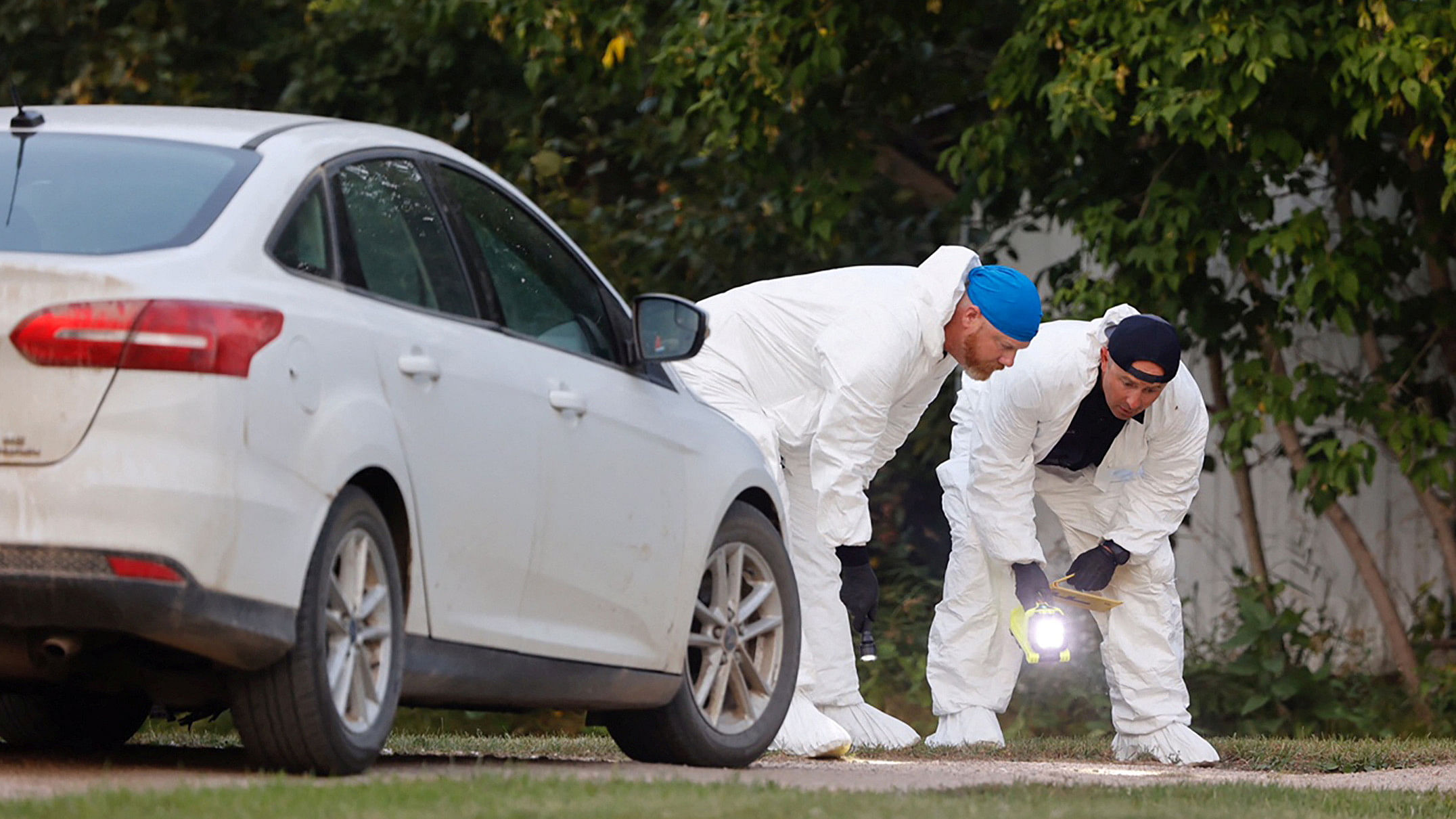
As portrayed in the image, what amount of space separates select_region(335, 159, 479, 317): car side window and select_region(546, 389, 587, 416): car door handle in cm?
27

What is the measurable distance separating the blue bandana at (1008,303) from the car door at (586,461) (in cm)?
159

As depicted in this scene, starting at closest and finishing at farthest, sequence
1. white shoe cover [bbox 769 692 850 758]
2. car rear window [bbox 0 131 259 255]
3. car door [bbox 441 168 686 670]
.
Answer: car rear window [bbox 0 131 259 255] → car door [bbox 441 168 686 670] → white shoe cover [bbox 769 692 850 758]

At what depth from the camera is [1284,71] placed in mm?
9945

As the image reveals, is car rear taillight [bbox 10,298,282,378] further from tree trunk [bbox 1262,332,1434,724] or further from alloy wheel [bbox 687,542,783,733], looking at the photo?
tree trunk [bbox 1262,332,1434,724]

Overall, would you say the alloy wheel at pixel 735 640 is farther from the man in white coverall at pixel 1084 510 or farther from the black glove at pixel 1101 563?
Result: the black glove at pixel 1101 563

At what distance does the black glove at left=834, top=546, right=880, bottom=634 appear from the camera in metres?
7.71

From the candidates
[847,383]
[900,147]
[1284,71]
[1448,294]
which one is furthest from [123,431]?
[900,147]

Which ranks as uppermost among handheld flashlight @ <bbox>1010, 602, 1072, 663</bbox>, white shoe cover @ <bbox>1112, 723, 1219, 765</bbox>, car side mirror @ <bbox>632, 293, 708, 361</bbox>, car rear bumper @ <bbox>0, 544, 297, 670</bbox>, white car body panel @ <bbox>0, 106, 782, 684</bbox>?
car side mirror @ <bbox>632, 293, 708, 361</bbox>

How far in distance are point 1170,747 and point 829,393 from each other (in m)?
1.89

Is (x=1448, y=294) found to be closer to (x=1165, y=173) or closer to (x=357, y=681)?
(x=1165, y=173)

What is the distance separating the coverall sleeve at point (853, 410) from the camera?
713 cm

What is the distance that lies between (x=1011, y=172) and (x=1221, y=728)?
3.07 metres

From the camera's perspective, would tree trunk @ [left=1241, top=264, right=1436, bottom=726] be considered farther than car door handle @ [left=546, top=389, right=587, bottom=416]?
Yes

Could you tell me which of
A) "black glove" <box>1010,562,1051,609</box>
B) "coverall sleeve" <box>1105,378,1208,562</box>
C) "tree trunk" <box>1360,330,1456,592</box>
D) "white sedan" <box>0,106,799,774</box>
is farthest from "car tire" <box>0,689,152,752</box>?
"tree trunk" <box>1360,330,1456,592</box>
